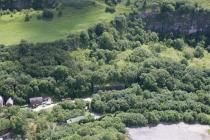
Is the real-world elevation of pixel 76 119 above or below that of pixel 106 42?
below

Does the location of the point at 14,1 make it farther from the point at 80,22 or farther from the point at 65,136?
the point at 65,136

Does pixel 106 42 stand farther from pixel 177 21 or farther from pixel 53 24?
pixel 177 21

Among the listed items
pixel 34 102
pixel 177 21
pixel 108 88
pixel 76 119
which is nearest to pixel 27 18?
pixel 108 88

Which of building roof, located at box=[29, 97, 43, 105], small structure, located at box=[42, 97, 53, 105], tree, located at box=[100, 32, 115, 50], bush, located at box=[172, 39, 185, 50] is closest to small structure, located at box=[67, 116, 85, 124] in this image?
small structure, located at box=[42, 97, 53, 105]

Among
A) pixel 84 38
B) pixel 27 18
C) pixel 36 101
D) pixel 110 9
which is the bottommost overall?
pixel 36 101

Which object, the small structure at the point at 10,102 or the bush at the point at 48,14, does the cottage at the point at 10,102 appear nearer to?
the small structure at the point at 10,102

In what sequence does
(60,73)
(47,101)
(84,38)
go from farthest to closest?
(84,38)
(60,73)
(47,101)

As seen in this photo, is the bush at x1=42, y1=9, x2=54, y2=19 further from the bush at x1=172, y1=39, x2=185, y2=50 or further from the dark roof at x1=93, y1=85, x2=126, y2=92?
the bush at x1=172, y1=39, x2=185, y2=50
